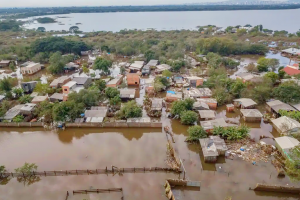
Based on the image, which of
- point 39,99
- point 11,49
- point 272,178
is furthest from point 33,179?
point 11,49

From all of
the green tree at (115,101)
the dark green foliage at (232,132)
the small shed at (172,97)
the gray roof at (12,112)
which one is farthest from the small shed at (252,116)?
A: the gray roof at (12,112)

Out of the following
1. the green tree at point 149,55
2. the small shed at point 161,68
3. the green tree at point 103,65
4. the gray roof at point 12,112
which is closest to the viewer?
the gray roof at point 12,112

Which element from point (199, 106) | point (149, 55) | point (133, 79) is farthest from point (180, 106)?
point (149, 55)

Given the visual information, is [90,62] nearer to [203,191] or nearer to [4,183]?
[4,183]

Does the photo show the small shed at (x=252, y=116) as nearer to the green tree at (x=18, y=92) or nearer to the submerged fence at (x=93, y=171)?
the submerged fence at (x=93, y=171)

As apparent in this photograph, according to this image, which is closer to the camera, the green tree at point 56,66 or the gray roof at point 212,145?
the gray roof at point 212,145

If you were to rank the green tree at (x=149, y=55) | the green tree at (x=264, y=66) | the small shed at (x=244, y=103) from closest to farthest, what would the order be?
the small shed at (x=244, y=103) → the green tree at (x=264, y=66) → the green tree at (x=149, y=55)
